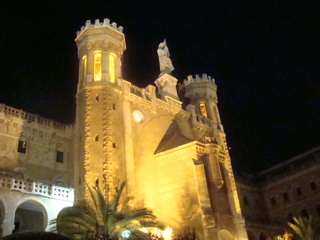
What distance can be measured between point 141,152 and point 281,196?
30.0 m

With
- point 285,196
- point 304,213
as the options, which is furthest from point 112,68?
point 304,213

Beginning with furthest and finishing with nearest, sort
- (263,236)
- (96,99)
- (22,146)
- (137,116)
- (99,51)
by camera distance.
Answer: (263,236), (22,146), (99,51), (137,116), (96,99)

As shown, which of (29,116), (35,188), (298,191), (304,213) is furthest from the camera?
(298,191)

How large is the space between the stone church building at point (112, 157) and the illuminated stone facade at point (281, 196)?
16246 mm

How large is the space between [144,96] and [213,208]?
1221 centimetres

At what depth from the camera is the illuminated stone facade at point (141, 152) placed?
25.9 metres

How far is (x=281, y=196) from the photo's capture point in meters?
49.6

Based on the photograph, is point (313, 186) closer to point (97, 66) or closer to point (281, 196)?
point (281, 196)

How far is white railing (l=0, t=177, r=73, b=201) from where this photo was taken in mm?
25078

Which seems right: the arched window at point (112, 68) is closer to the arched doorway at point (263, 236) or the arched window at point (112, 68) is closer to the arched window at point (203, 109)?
the arched window at point (203, 109)

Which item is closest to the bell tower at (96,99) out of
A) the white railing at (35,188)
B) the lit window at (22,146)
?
the white railing at (35,188)

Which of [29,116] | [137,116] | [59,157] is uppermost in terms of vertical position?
[29,116]

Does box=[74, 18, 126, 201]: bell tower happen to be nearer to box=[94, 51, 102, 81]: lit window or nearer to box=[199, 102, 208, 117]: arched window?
box=[94, 51, 102, 81]: lit window

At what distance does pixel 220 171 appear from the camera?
29656 millimetres
